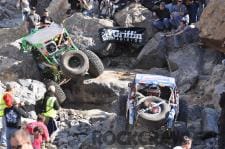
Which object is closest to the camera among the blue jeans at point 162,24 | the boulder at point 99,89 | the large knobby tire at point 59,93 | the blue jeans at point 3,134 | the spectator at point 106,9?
the blue jeans at point 3,134

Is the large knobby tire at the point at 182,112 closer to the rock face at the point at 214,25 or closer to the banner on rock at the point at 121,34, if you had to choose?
the rock face at the point at 214,25

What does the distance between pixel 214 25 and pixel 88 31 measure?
486 centimetres

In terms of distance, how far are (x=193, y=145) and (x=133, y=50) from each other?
25.6 ft

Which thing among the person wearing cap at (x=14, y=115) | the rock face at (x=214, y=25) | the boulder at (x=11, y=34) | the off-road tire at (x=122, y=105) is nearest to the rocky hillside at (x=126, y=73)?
the rock face at (x=214, y=25)

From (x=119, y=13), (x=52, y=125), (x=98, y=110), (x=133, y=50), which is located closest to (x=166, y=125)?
(x=52, y=125)

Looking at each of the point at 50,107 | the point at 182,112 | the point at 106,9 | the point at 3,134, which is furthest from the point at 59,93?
the point at 106,9

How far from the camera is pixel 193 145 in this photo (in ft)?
43.2

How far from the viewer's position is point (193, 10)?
19.5 meters

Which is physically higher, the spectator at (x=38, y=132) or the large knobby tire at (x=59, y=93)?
the spectator at (x=38, y=132)

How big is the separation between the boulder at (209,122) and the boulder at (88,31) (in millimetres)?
6578

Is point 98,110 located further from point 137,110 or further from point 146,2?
point 146,2

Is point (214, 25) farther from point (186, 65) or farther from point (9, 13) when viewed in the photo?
point (9, 13)

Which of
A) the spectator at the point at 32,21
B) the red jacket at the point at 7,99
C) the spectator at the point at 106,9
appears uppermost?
the spectator at the point at 106,9

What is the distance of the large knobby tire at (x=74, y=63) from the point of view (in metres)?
17.3
